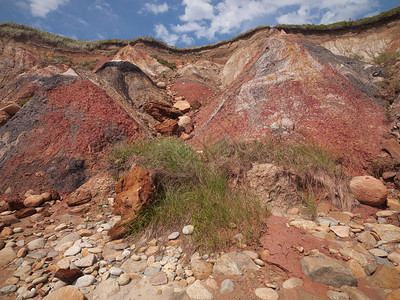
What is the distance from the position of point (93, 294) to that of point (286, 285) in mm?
1508

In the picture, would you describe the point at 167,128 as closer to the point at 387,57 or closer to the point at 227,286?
the point at 227,286

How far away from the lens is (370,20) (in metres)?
16.8

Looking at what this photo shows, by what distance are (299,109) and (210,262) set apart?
12.8 ft

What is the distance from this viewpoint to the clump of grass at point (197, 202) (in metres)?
2.43

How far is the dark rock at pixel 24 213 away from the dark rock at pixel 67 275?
4.90ft

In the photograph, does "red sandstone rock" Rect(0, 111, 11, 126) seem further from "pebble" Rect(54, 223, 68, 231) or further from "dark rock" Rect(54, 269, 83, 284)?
"dark rock" Rect(54, 269, 83, 284)

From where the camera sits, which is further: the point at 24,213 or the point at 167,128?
the point at 167,128

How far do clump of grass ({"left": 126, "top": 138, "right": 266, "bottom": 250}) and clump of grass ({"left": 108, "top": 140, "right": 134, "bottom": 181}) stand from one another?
329 mm

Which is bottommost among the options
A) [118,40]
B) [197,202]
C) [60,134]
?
[197,202]

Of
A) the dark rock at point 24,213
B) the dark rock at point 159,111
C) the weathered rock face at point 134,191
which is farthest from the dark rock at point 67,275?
the dark rock at point 159,111

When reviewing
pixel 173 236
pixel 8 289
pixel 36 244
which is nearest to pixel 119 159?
pixel 36 244

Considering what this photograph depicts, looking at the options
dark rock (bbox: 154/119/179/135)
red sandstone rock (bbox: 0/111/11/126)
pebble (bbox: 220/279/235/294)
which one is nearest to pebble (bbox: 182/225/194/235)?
pebble (bbox: 220/279/235/294)

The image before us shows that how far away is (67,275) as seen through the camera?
6.21 feet

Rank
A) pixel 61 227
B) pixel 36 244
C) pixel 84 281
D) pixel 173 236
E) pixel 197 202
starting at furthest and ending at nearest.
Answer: pixel 197 202 < pixel 61 227 < pixel 173 236 < pixel 36 244 < pixel 84 281
